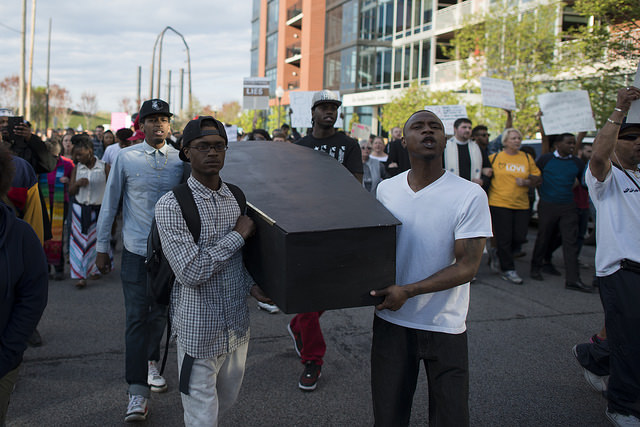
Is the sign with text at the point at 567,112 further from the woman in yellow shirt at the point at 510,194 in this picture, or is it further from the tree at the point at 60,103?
the tree at the point at 60,103

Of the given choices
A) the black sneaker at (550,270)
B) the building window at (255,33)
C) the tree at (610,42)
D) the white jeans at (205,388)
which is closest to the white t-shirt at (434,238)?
the white jeans at (205,388)

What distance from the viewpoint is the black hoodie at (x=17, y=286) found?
2295 millimetres

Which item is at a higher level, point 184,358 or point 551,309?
point 184,358

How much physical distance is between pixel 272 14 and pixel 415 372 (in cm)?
5778

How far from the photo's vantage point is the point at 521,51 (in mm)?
17828

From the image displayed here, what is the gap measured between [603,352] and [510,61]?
16.1 metres

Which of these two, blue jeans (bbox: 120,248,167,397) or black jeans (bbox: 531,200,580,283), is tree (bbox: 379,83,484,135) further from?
blue jeans (bbox: 120,248,167,397)

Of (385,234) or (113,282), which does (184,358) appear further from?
(113,282)

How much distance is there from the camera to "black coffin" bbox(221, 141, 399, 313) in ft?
7.09

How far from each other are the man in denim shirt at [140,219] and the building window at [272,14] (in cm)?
5386

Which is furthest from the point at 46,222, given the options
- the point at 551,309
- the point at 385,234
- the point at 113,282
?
the point at 551,309

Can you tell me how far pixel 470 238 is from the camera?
2.45 metres

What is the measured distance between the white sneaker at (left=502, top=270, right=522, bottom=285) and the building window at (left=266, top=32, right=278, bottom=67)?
49623 millimetres

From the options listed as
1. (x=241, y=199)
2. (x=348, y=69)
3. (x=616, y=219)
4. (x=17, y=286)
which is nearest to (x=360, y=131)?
(x=616, y=219)
